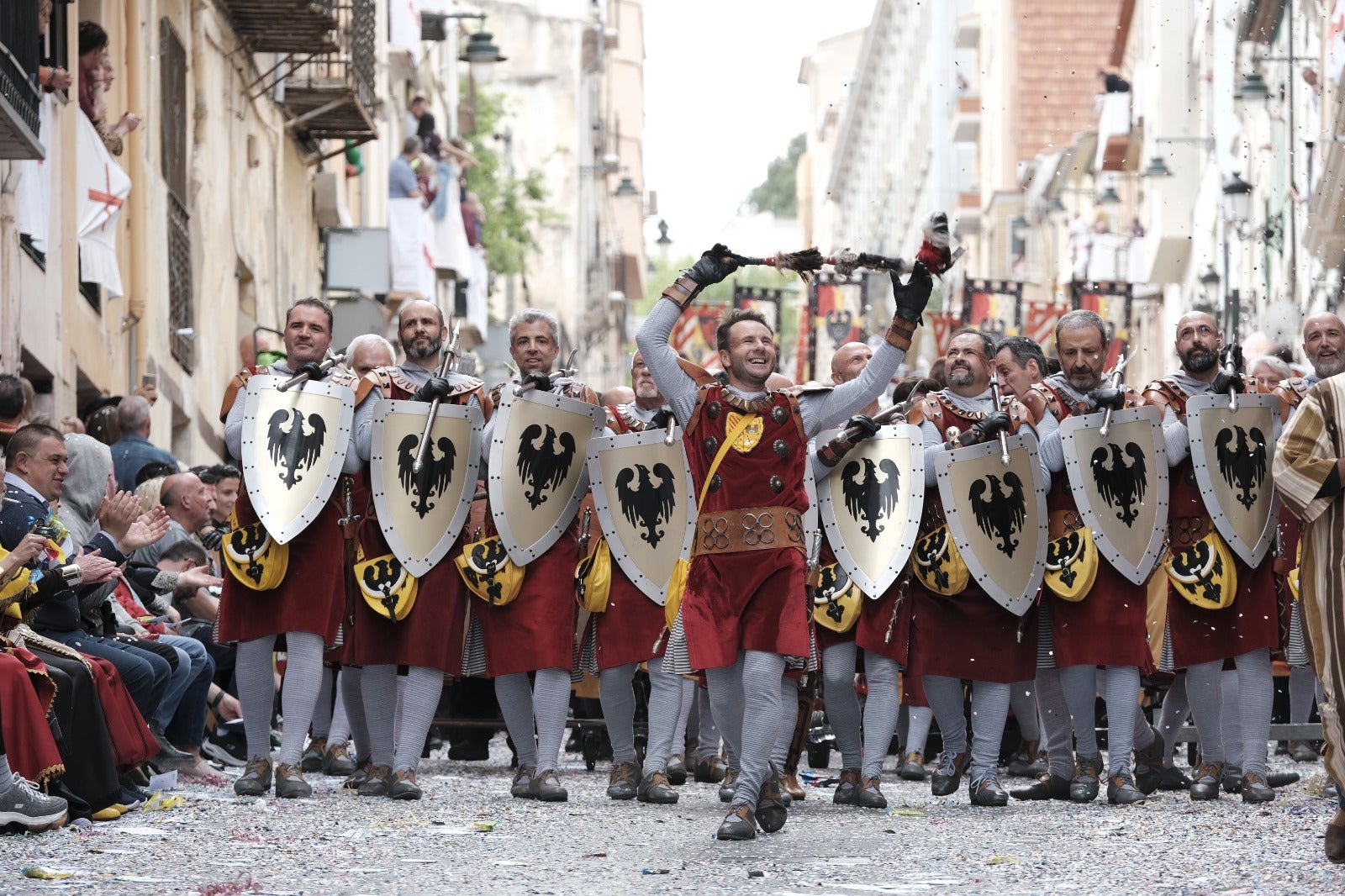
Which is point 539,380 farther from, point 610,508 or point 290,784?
point 290,784

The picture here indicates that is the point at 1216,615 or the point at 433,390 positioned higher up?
the point at 433,390

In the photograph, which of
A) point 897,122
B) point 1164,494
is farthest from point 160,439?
point 897,122

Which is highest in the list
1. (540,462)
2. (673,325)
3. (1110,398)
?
(673,325)

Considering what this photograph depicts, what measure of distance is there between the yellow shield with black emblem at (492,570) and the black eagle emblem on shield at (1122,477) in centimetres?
225

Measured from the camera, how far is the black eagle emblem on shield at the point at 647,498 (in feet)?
33.3

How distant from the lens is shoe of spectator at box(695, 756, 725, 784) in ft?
37.9

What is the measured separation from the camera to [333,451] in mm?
9906

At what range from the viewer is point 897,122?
92.8 meters

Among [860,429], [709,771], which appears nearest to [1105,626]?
[860,429]

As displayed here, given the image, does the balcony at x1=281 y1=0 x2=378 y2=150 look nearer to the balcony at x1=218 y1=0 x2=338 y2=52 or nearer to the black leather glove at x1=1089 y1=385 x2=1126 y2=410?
the balcony at x1=218 y1=0 x2=338 y2=52

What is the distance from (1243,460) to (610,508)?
7.91 ft

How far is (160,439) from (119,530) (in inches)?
379

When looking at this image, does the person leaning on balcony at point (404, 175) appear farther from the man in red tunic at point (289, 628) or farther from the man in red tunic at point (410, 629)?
the man in red tunic at point (289, 628)

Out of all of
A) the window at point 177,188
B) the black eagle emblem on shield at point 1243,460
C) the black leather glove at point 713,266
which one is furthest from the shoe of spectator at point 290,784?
the window at point 177,188
